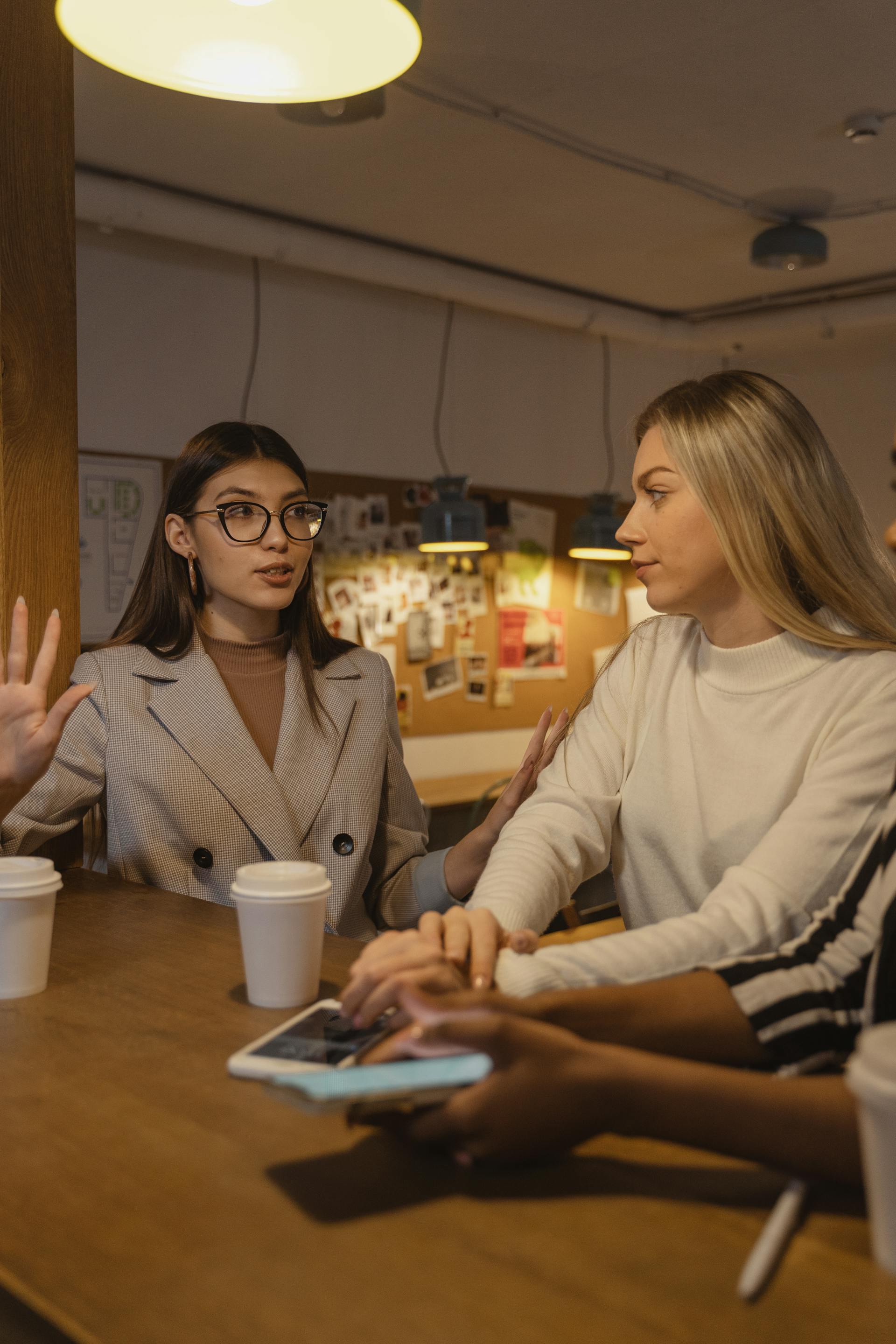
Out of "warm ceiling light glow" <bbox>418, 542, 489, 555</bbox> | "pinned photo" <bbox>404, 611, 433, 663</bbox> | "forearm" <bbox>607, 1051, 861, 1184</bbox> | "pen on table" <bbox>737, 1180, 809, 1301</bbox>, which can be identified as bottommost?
"pen on table" <bbox>737, 1180, 809, 1301</bbox>

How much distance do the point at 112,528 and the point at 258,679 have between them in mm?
2323

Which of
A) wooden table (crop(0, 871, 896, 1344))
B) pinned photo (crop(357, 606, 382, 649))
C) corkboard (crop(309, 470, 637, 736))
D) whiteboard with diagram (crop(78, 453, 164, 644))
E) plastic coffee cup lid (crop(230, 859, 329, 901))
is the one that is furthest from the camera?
corkboard (crop(309, 470, 637, 736))

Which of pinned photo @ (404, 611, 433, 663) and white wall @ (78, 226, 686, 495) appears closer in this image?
white wall @ (78, 226, 686, 495)

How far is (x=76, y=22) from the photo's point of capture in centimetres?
141

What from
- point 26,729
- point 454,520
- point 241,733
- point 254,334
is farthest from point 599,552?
point 26,729

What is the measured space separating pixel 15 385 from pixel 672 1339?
76.4 inches

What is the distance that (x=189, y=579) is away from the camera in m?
2.29

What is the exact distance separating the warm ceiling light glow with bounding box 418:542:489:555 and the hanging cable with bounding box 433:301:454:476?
31.5 inches

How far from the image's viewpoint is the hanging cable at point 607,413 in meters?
6.25

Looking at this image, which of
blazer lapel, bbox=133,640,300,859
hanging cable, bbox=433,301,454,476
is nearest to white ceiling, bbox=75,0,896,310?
hanging cable, bbox=433,301,454,476

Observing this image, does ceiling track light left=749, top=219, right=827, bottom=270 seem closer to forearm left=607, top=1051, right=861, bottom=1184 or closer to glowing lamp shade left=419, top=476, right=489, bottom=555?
glowing lamp shade left=419, top=476, right=489, bottom=555

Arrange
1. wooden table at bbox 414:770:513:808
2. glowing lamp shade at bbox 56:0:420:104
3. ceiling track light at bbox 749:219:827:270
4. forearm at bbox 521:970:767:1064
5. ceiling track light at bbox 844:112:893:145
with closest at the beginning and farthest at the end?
forearm at bbox 521:970:767:1064, glowing lamp shade at bbox 56:0:420:104, ceiling track light at bbox 844:112:893:145, ceiling track light at bbox 749:219:827:270, wooden table at bbox 414:770:513:808

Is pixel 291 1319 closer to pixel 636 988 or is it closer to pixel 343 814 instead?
pixel 636 988

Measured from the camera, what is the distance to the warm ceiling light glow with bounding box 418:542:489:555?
15.4ft
